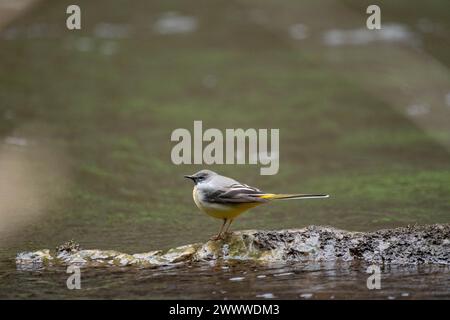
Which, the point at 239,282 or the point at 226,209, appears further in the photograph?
the point at 226,209

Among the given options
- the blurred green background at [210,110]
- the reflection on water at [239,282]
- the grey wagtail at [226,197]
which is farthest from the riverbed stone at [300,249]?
the blurred green background at [210,110]

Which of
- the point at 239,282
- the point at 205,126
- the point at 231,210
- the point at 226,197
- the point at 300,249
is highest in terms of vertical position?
the point at 205,126

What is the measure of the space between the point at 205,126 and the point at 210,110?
111cm

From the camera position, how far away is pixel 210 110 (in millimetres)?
14891

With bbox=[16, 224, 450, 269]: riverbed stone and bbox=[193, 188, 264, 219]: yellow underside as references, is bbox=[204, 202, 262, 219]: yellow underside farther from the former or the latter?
bbox=[16, 224, 450, 269]: riverbed stone

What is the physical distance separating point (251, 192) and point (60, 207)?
3.83 metres

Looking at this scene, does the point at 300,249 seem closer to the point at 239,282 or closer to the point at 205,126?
the point at 239,282

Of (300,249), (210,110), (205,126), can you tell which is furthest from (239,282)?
(210,110)

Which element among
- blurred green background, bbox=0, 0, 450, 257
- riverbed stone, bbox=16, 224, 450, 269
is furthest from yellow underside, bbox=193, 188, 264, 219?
blurred green background, bbox=0, 0, 450, 257

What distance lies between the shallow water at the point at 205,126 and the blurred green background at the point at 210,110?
5cm

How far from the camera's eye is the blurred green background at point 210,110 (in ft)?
31.9

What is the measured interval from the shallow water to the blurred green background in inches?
1.8

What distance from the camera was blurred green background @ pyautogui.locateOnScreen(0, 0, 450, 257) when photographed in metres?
9.72

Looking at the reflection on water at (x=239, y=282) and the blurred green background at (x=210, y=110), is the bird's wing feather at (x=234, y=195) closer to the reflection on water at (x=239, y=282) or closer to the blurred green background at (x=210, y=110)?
the reflection on water at (x=239, y=282)
